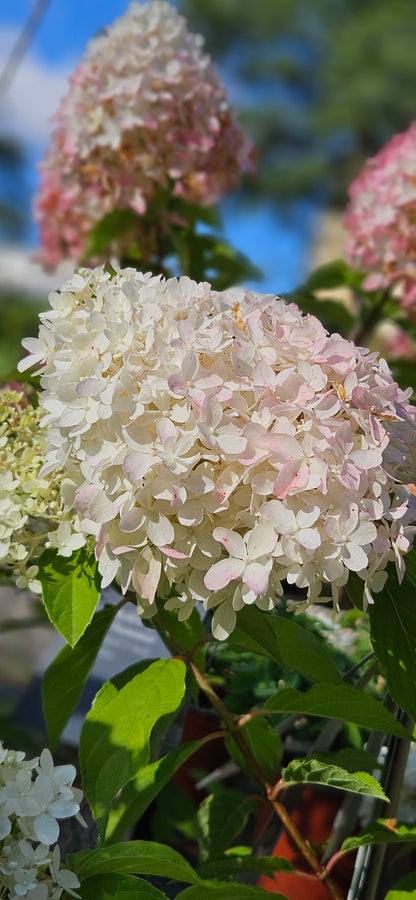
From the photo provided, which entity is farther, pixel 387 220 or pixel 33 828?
pixel 387 220

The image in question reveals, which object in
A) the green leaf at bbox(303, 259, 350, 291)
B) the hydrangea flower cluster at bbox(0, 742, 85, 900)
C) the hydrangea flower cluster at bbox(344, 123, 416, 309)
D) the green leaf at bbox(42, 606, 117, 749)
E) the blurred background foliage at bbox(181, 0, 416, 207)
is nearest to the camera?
the hydrangea flower cluster at bbox(0, 742, 85, 900)

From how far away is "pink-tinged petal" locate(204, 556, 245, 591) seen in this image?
1.89 feet

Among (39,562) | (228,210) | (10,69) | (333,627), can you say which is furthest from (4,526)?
(228,210)

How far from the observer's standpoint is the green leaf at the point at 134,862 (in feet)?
1.86

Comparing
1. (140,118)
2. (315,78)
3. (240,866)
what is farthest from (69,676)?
(315,78)

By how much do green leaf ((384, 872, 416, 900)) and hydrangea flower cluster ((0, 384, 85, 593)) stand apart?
0.39 m

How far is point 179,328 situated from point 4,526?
0.70 feet

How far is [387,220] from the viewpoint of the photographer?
1.45m

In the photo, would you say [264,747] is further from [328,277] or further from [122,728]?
[328,277]

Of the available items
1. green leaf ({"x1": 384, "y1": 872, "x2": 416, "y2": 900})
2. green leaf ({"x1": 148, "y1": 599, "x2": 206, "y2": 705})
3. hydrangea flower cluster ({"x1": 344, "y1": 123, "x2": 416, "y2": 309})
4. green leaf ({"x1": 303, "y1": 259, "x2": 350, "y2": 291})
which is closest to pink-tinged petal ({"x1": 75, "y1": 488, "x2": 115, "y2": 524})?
green leaf ({"x1": 148, "y1": 599, "x2": 206, "y2": 705})

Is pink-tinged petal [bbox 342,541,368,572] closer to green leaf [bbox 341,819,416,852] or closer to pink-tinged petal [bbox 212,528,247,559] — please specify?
pink-tinged petal [bbox 212,528,247,559]

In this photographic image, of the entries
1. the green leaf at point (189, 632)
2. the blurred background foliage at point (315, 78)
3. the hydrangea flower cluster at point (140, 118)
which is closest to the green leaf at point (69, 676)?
the green leaf at point (189, 632)

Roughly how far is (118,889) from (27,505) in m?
0.28

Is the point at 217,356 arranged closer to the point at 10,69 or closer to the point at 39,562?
the point at 39,562
